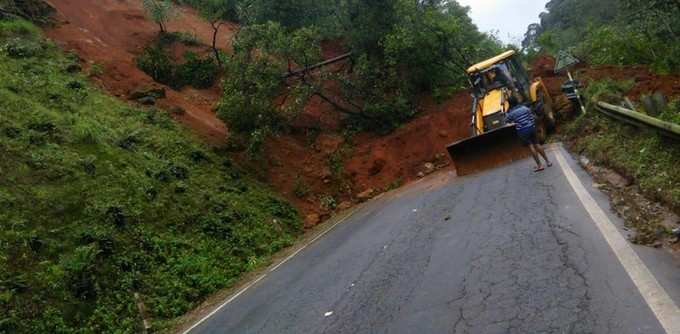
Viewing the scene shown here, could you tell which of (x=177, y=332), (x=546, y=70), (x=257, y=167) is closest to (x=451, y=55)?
(x=546, y=70)

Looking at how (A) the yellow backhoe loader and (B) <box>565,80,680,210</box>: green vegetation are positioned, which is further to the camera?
(A) the yellow backhoe loader

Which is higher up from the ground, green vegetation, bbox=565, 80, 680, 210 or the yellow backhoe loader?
the yellow backhoe loader

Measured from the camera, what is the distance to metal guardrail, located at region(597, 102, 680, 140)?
8245 mm

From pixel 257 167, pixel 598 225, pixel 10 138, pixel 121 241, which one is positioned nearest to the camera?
pixel 598 225

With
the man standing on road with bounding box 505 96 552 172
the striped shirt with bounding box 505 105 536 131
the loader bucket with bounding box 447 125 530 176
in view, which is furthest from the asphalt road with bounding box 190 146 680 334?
the loader bucket with bounding box 447 125 530 176

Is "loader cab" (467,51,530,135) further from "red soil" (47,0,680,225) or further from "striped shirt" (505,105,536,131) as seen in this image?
"red soil" (47,0,680,225)

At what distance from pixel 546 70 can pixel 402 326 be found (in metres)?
25.6

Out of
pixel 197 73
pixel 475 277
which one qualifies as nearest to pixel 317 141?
pixel 197 73

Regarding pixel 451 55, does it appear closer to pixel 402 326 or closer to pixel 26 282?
pixel 26 282

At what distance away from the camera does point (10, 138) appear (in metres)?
14.7

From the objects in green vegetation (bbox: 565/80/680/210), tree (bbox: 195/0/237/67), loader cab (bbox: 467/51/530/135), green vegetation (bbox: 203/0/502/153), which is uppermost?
tree (bbox: 195/0/237/67)

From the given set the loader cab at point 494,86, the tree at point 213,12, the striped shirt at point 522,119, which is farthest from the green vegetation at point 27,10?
the striped shirt at point 522,119

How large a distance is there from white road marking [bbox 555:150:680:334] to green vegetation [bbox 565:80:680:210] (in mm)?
761

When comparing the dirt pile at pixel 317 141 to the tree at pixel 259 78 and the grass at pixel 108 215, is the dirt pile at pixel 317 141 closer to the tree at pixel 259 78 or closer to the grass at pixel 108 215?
the tree at pixel 259 78
